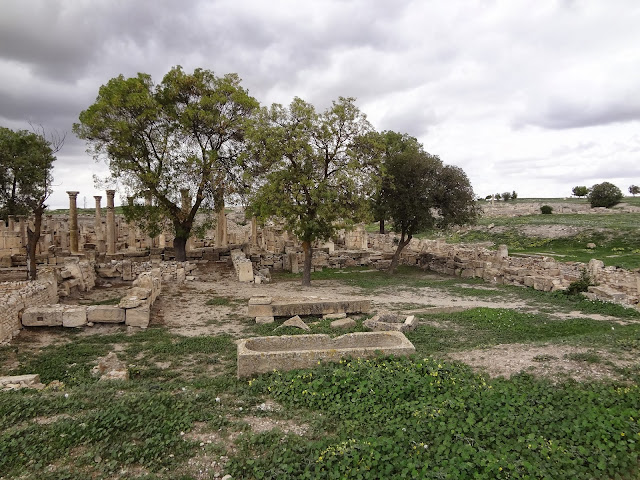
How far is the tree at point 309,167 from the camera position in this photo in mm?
18719

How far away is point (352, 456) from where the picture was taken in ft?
16.7

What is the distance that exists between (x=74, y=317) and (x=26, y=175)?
12.7 meters

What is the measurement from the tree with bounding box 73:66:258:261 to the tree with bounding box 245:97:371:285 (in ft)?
16.1

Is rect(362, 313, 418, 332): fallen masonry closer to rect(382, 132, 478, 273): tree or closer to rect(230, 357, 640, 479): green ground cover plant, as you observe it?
rect(230, 357, 640, 479): green ground cover plant

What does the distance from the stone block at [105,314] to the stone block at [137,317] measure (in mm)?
182

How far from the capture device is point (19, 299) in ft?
38.2

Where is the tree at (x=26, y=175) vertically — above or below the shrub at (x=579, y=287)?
above

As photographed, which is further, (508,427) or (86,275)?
(86,275)

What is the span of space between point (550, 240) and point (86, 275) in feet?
111

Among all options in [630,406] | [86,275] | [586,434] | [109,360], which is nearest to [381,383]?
[586,434]

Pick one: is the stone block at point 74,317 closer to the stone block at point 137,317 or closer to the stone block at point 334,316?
the stone block at point 137,317

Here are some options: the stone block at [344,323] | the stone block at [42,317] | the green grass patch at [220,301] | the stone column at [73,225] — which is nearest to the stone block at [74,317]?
the stone block at [42,317]

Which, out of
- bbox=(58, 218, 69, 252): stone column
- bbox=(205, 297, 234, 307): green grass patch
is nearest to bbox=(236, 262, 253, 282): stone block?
bbox=(205, 297, 234, 307): green grass patch

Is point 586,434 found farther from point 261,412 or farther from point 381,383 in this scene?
point 261,412
